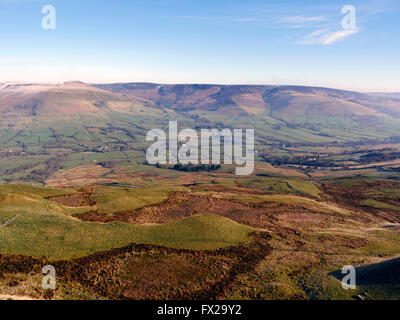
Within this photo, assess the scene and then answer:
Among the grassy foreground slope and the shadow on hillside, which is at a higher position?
the grassy foreground slope

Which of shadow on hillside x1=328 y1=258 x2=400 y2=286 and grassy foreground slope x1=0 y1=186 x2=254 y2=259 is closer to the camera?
shadow on hillside x1=328 y1=258 x2=400 y2=286

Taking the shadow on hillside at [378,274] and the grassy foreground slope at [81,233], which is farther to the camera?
the grassy foreground slope at [81,233]

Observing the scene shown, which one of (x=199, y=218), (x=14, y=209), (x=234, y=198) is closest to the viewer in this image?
(x=14, y=209)

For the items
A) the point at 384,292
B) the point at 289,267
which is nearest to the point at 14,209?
the point at 289,267

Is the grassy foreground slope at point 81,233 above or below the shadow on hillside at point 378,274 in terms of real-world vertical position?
above

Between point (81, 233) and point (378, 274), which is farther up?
point (81, 233)

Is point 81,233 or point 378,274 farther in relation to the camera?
point 81,233

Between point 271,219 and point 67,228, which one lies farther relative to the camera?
point 271,219

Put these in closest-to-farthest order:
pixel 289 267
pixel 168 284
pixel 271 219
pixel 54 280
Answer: pixel 54 280, pixel 168 284, pixel 289 267, pixel 271 219
